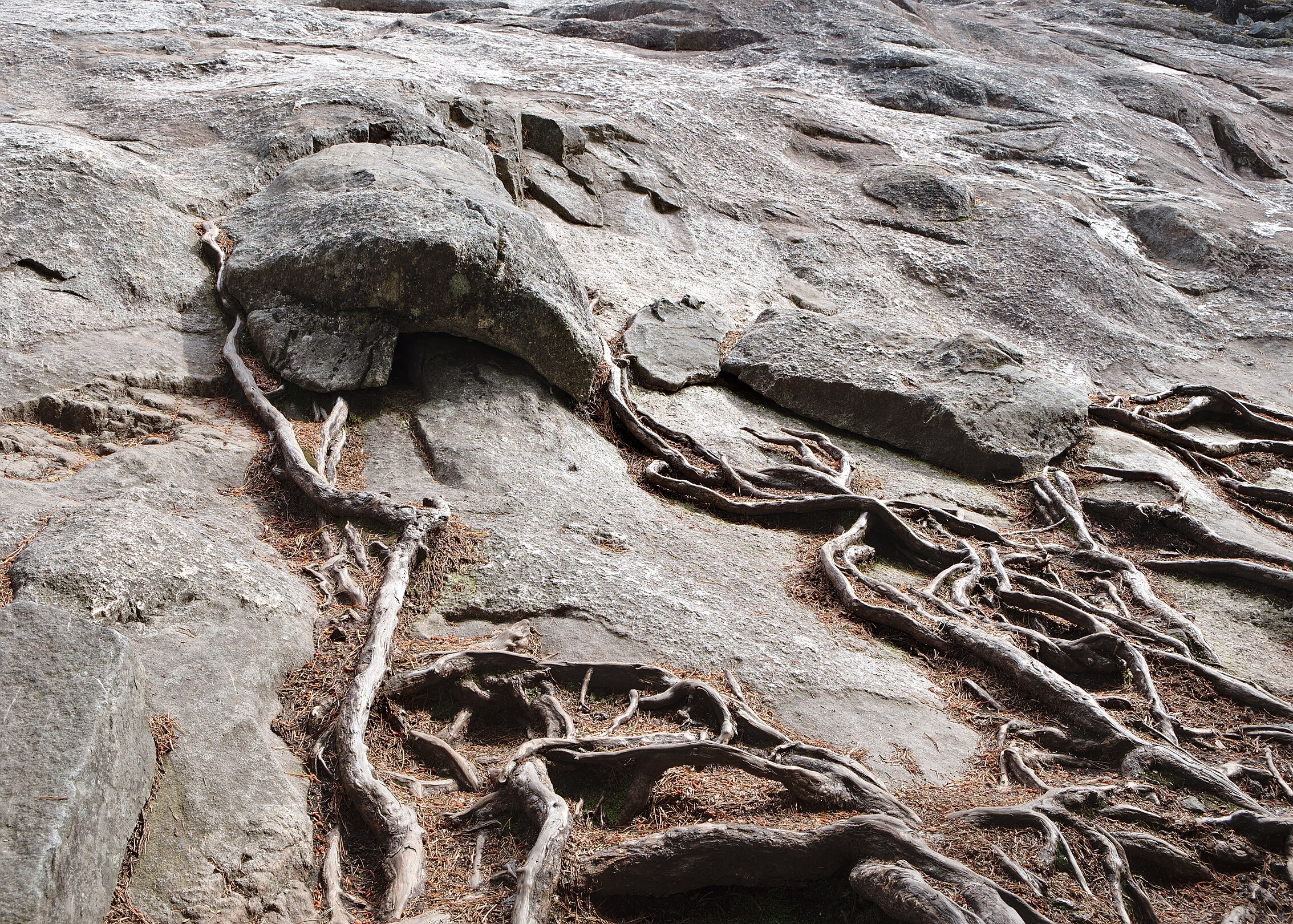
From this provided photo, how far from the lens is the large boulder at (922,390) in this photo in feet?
33.8

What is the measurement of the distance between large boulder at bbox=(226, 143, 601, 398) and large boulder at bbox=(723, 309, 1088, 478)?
9.44ft

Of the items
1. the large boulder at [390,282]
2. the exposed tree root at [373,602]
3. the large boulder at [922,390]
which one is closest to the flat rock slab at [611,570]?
the exposed tree root at [373,602]

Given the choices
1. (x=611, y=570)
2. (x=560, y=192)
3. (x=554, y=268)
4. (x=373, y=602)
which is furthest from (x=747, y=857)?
(x=560, y=192)

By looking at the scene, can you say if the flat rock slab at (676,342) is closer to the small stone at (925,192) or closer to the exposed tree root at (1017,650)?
the exposed tree root at (1017,650)

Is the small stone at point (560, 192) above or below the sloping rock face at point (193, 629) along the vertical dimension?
above

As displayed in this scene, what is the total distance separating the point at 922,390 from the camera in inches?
417

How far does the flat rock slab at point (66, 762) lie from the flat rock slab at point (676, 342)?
23.5 ft

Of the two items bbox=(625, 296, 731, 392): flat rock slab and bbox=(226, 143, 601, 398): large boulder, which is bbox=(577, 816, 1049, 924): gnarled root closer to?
bbox=(226, 143, 601, 398): large boulder

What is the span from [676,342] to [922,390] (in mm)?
3006

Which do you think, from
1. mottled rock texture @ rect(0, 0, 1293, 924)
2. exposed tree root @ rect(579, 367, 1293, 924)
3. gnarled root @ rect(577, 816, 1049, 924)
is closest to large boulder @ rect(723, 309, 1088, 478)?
mottled rock texture @ rect(0, 0, 1293, 924)

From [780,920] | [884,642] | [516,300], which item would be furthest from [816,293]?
[780,920]

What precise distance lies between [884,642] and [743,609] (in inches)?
46.4

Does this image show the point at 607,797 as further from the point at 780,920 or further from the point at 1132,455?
the point at 1132,455

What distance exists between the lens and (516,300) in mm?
8789
